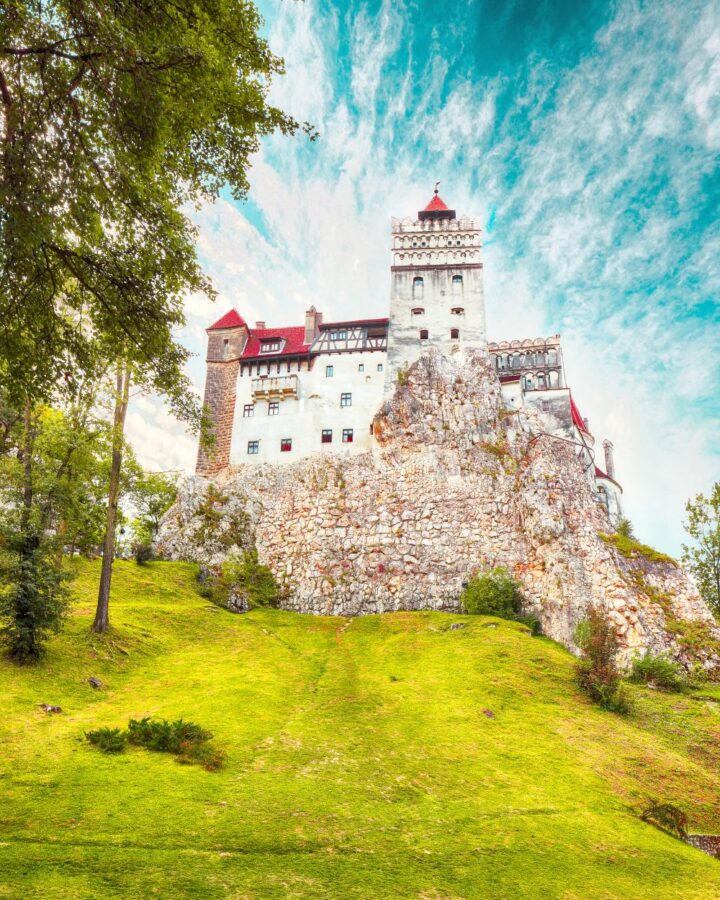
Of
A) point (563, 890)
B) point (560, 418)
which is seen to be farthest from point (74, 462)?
point (560, 418)

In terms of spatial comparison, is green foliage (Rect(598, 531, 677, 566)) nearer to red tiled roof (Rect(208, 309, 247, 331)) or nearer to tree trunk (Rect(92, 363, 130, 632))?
tree trunk (Rect(92, 363, 130, 632))

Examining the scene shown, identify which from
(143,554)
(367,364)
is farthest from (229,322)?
(143,554)

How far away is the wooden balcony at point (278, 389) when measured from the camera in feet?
157

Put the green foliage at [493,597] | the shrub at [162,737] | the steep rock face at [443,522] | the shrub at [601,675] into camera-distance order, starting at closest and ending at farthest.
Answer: the shrub at [162,737] → the shrub at [601,675] → the steep rock face at [443,522] → the green foliage at [493,597]

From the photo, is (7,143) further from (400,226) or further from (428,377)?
(400,226)

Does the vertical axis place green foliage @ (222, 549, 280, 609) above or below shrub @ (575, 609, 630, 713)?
above

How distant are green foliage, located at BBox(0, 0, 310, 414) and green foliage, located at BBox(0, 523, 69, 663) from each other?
31.0 feet

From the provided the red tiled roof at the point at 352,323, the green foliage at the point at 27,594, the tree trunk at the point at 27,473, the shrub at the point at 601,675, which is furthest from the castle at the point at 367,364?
the green foliage at the point at 27,594

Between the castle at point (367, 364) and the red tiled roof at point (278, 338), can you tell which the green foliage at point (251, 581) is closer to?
the castle at point (367, 364)

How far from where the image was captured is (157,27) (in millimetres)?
8875

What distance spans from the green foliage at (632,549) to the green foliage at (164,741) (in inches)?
1241

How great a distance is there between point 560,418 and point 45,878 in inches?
1878

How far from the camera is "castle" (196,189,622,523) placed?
47.2 m

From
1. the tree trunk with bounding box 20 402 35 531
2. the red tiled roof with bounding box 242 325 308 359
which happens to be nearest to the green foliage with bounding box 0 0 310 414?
the tree trunk with bounding box 20 402 35 531
